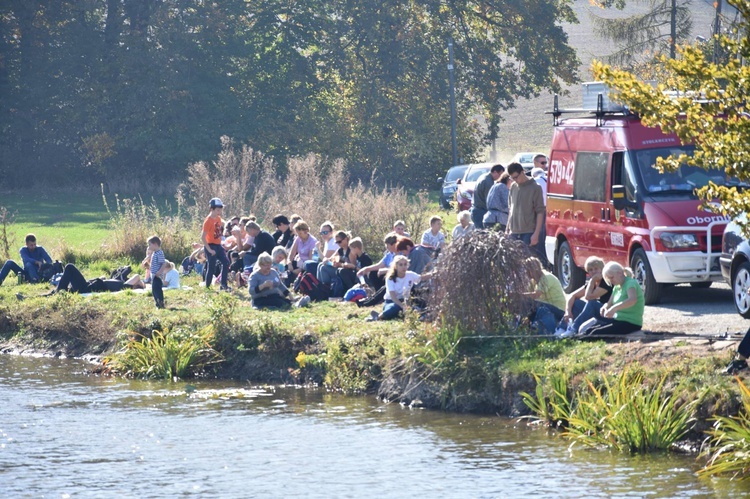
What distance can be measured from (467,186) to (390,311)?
18369mm

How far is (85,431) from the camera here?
13.2 meters

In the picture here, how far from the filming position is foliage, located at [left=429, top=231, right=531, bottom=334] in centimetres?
1352

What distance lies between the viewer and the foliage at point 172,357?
16609 millimetres

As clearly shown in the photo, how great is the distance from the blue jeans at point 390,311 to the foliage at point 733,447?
6.03m

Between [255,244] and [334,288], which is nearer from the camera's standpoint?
[334,288]

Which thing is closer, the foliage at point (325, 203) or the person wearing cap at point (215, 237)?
the person wearing cap at point (215, 237)

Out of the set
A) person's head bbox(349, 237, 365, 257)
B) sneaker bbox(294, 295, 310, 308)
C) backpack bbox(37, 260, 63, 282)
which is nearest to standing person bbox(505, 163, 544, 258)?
person's head bbox(349, 237, 365, 257)

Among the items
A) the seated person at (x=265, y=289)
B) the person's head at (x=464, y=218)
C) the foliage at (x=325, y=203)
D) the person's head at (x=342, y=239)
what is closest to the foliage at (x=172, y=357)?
the seated person at (x=265, y=289)

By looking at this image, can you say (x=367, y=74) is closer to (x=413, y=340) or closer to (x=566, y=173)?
(x=566, y=173)

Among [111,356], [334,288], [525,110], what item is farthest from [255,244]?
[525,110]

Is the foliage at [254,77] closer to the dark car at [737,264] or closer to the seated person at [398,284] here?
the seated person at [398,284]

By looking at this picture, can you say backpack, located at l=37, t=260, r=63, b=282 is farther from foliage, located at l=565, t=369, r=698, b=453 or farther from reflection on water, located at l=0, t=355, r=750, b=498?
foliage, located at l=565, t=369, r=698, b=453

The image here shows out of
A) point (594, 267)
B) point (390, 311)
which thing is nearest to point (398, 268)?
point (390, 311)

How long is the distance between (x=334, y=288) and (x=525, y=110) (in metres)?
105
